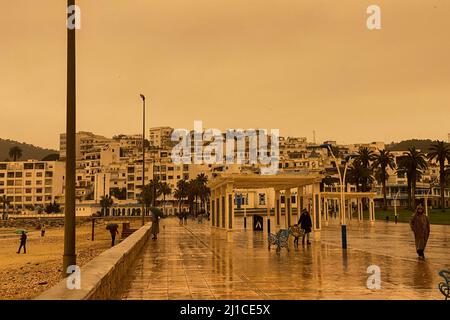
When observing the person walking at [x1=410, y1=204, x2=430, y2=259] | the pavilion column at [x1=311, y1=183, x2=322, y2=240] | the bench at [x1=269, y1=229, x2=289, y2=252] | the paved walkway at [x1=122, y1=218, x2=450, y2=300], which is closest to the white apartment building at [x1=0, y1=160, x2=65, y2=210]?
the pavilion column at [x1=311, y1=183, x2=322, y2=240]

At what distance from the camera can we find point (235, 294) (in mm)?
9484

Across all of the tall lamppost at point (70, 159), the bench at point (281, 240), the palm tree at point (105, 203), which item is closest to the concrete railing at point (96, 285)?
the tall lamppost at point (70, 159)

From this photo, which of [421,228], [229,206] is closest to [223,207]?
[229,206]

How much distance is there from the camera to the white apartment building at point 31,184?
476 feet

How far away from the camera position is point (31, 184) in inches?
5728

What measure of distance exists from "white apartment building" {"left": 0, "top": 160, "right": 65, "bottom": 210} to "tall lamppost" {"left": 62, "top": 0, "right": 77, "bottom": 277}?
142939 millimetres

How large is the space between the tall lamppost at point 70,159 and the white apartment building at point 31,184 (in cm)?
14294

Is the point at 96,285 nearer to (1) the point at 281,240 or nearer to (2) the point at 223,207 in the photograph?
(1) the point at 281,240

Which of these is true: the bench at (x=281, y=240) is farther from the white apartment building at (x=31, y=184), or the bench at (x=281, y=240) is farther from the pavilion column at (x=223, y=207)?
the white apartment building at (x=31, y=184)

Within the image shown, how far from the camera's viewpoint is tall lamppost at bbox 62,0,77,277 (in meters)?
9.23

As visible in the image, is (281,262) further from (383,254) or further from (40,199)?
(40,199)
